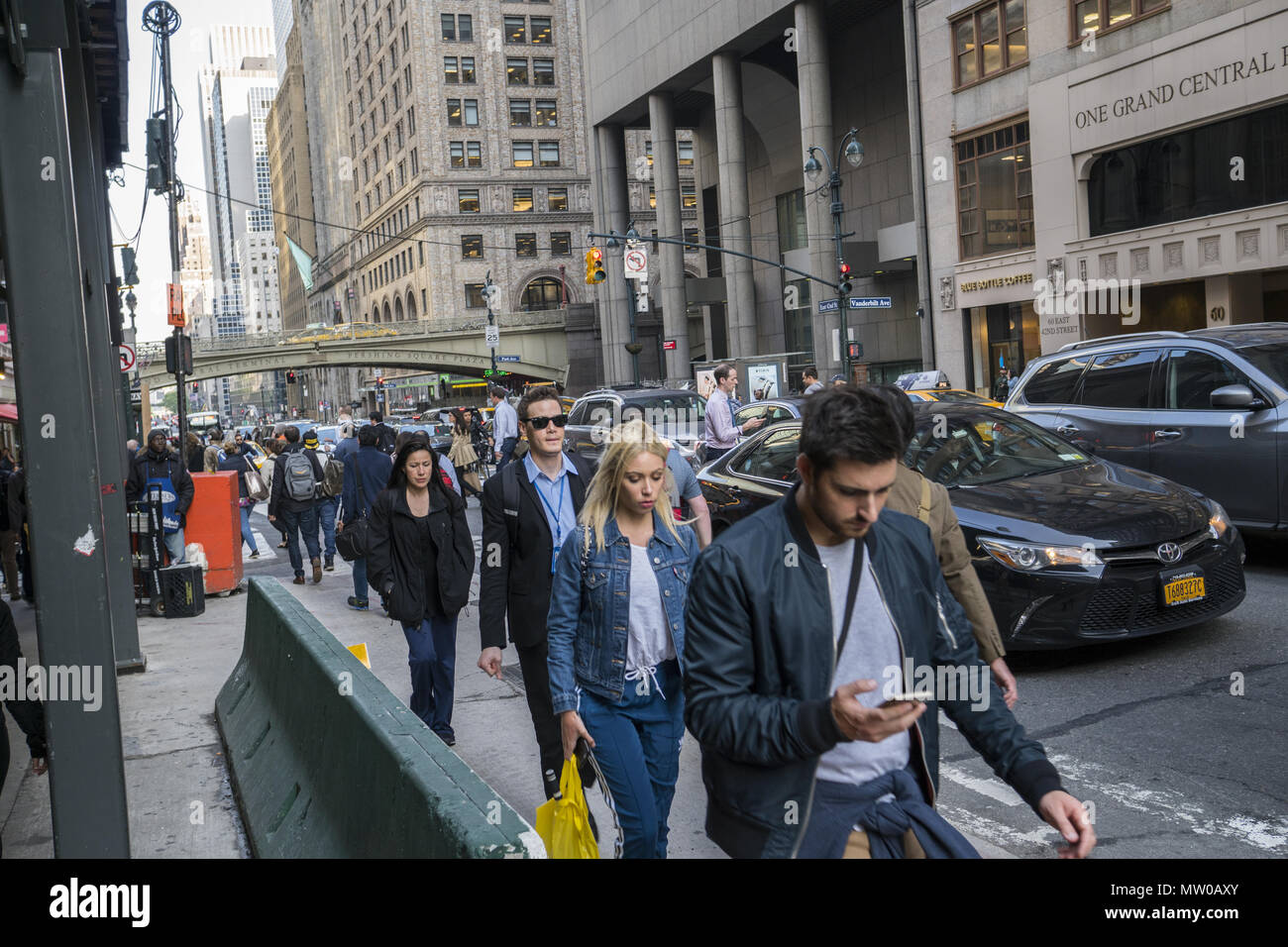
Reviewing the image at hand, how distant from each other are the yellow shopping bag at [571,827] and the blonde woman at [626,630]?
0.30m

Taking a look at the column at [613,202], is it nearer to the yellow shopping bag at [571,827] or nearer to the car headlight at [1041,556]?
the car headlight at [1041,556]

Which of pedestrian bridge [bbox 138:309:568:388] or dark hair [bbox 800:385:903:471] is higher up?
pedestrian bridge [bbox 138:309:568:388]

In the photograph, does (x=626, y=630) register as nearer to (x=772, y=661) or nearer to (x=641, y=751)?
(x=641, y=751)

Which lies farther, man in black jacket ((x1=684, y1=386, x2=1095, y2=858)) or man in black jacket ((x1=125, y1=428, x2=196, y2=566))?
man in black jacket ((x1=125, y1=428, x2=196, y2=566))

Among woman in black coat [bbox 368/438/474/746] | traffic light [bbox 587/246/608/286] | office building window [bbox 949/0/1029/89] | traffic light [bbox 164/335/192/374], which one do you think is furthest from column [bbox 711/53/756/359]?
woman in black coat [bbox 368/438/474/746]

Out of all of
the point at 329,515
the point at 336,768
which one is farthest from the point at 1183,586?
the point at 329,515

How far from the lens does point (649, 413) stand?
18828 millimetres

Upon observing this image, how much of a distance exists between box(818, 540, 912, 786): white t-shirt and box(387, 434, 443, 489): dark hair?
4419 millimetres

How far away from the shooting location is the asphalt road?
475cm

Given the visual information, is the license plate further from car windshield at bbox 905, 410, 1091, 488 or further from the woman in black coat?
the woman in black coat

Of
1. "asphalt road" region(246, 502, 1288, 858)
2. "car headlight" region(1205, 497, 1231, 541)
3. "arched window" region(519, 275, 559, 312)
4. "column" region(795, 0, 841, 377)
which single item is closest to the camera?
"asphalt road" region(246, 502, 1288, 858)

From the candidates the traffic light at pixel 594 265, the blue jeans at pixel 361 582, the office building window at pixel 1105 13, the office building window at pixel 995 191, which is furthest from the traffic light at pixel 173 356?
the office building window at pixel 995 191

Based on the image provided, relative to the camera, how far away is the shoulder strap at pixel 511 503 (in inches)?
209
